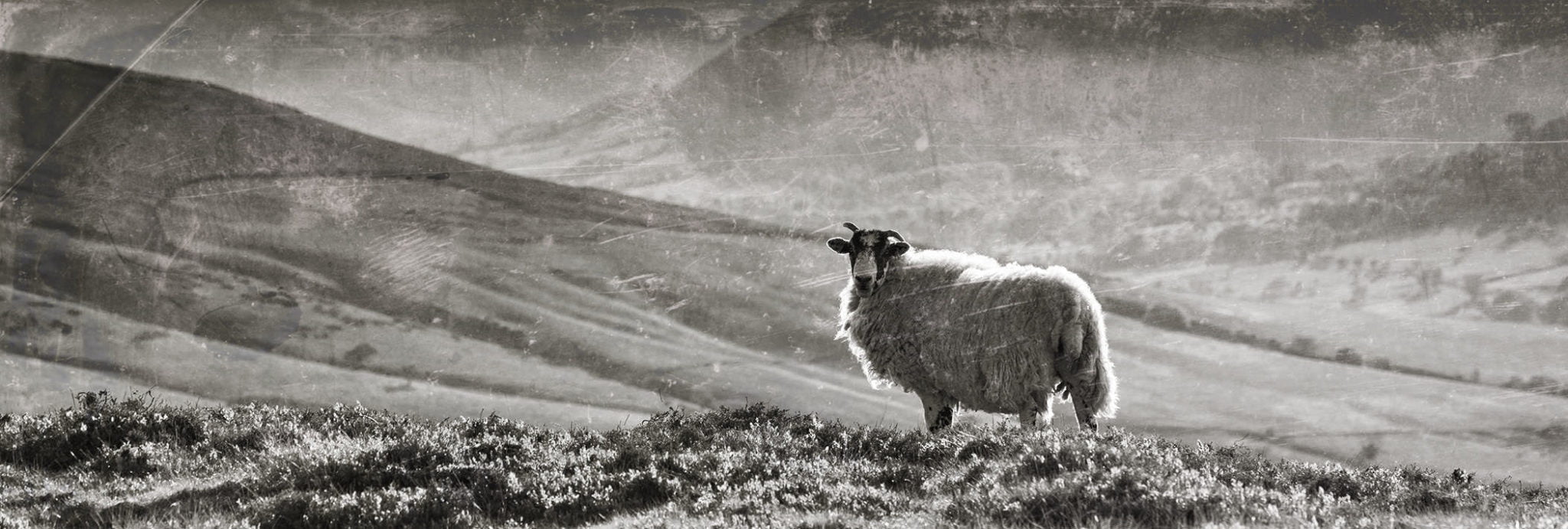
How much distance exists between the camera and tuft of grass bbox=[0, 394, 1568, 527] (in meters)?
7.24

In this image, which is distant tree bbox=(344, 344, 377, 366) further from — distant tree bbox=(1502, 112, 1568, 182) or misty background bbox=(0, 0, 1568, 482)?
distant tree bbox=(1502, 112, 1568, 182)

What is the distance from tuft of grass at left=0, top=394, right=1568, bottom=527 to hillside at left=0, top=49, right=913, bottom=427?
21.6 ft

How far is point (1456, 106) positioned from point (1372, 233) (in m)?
2.30

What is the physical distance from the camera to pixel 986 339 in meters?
12.0

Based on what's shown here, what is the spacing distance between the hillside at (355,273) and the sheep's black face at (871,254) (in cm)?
438

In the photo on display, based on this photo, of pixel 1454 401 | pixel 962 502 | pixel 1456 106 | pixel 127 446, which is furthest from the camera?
pixel 1456 106

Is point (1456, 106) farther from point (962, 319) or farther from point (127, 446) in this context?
point (127, 446)

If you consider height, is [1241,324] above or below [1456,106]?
below

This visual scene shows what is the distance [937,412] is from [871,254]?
1.95 m

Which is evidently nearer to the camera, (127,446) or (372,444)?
(372,444)

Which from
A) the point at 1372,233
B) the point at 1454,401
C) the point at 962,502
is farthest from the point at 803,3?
the point at 962,502

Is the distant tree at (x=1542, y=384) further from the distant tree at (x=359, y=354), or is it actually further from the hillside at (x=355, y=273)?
the distant tree at (x=359, y=354)

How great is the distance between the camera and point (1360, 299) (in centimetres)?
1961

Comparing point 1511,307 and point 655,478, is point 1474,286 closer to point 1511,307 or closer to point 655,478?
point 1511,307
